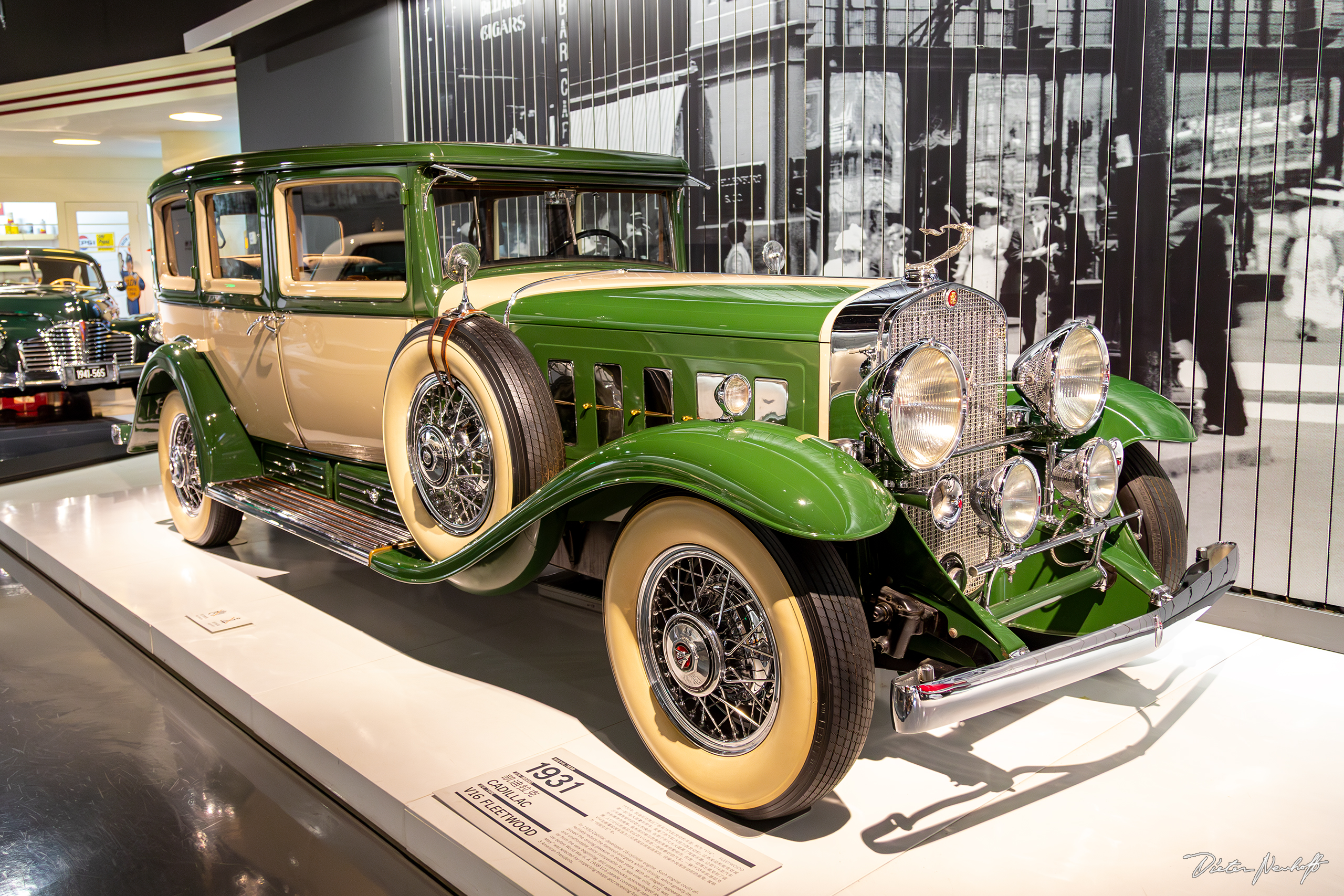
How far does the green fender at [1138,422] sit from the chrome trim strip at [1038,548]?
0.30 metres

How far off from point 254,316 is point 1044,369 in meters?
3.20

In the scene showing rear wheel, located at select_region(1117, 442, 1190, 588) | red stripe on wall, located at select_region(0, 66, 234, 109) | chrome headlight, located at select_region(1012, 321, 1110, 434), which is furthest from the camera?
red stripe on wall, located at select_region(0, 66, 234, 109)

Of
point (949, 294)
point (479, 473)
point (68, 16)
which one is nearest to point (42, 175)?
point (68, 16)

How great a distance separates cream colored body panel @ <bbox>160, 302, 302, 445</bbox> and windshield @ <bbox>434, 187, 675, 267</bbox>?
1.08 m

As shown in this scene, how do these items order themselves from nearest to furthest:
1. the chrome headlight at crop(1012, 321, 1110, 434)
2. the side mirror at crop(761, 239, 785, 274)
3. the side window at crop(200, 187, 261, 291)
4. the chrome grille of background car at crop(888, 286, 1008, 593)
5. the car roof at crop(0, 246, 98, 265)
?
1. the chrome grille of background car at crop(888, 286, 1008, 593)
2. the chrome headlight at crop(1012, 321, 1110, 434)
3. the side mirror at crop(761, 239, 785, 274)
4. the side window at crop(200, 187, 261, 291)
5. the car roof at crop(0, 246, 98, 265)

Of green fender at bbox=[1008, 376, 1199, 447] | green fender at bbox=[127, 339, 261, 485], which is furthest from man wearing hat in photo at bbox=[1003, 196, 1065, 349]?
green fender at bbox=[127, 339, 261, 485]

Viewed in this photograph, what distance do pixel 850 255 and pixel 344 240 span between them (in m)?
2.29

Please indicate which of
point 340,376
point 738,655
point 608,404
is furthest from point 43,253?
point 738,655

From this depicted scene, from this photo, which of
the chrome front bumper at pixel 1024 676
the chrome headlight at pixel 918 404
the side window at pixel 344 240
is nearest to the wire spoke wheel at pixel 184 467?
the side window at pixel 344 240

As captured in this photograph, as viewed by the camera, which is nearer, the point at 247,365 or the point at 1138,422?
the point at 1138,422

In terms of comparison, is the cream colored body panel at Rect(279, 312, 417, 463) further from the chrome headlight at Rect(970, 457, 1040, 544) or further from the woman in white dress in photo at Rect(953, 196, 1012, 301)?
the woman in white dress in photo at Rect(953, 196, 1012, 301)

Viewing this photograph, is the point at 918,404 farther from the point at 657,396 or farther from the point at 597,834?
the point at 597,834

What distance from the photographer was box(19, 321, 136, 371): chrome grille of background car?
8961mm

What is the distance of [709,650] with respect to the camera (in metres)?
2.34
